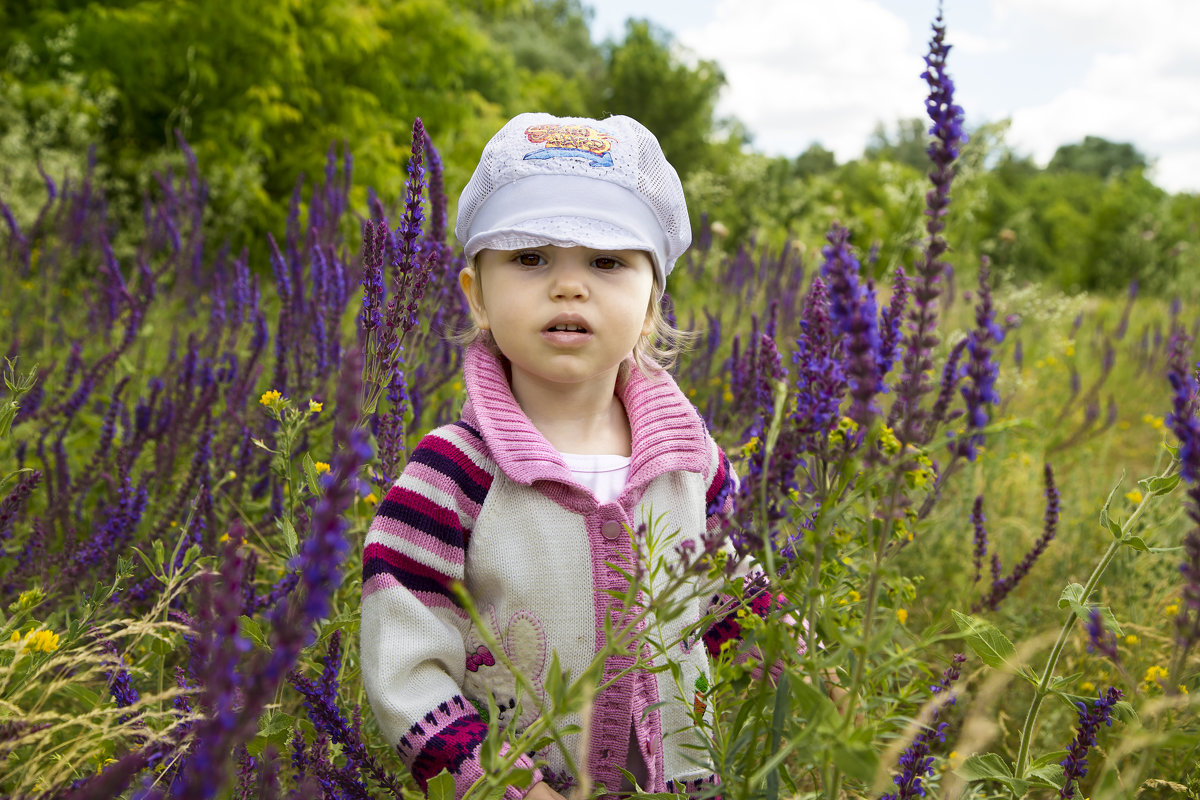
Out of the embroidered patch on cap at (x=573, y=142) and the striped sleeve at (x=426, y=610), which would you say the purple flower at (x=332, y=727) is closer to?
the striped sleeve at (x=426, y=610)

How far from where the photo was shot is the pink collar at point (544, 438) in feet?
5.27

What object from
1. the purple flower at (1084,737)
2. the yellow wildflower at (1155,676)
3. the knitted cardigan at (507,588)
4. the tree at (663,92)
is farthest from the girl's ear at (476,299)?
the tree at (663,92)

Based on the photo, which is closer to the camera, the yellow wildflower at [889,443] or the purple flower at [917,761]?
the yellow wildflower at [889,443]

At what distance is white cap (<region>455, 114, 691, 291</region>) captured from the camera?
1.61 metres

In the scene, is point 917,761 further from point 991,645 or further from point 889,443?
point 889,443

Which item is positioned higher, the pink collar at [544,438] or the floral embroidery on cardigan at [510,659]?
the pink collar at [544,438]

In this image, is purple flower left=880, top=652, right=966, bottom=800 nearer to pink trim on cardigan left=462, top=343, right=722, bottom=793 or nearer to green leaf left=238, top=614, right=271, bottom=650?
pink trim on cardigan left=462, top=343, right=722, bottom=793

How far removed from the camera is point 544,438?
1.70m

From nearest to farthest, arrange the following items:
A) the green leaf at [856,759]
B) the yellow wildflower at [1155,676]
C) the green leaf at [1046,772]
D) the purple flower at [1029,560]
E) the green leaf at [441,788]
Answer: the green leaf at [856,759], the green leaf at [441,788], the green leaf at [1046,772], the yellow wildflower at [1155,676], the purple flower at [1029,560]

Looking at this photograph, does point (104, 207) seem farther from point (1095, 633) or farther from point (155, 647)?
point (1095, 633)

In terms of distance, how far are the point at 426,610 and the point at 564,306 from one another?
1.97 feet

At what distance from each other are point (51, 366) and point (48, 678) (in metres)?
1.62

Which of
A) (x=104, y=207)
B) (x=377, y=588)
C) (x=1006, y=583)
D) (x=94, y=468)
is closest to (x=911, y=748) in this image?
(x=377, y=588)

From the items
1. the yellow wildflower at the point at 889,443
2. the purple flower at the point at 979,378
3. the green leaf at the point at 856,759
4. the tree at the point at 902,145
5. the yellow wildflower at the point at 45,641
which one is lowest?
the yellow wildflower at the point at 45,641
